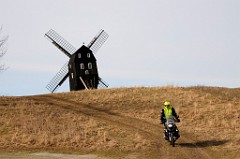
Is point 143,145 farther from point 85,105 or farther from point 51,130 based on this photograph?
point 85,105

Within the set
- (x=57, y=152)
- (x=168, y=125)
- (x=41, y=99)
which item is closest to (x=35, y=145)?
(x=57, y=152)

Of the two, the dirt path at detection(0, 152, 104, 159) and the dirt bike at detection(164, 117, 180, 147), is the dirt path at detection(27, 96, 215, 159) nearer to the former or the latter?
the dirt bike at detection(164, 117, 180, 147)

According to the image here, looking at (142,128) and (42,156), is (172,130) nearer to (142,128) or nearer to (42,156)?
(142,128)

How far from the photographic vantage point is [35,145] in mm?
22406

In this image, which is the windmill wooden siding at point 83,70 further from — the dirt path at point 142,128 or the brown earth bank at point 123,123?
the dirt path at point 142,128

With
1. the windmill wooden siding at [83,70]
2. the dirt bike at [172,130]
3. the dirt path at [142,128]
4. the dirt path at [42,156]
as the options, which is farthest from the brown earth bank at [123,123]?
the windmill wooden siding at [83,70]

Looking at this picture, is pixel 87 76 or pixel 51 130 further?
pixel 87 76

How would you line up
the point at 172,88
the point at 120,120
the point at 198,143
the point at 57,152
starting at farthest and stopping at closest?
1. the point at 172,88
2. the point at 120,120
3. the point at 198,143
4. the point at 57,152

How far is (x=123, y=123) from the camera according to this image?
92.3ft

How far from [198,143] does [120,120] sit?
8.25 meters

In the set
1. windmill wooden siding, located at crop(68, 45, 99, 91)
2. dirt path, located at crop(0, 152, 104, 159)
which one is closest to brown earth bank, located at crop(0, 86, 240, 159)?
dirt path, located at crop(0, 152, 104, 159)

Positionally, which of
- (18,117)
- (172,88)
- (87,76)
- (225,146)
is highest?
(87,76)

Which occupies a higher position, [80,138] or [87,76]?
[87,76]

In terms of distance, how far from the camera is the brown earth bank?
2116cm
